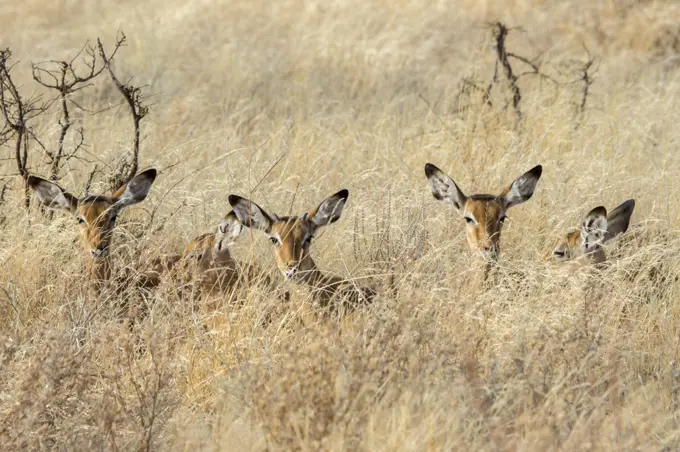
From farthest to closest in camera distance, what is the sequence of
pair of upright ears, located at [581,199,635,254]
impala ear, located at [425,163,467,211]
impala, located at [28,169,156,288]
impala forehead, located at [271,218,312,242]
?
impala ear, located at [425,163,467,211] < pair of upright ears, located at [581,199,635,254] < impala, located at [28,169,156,288] < impala forehead, located at [271,218,312,242]

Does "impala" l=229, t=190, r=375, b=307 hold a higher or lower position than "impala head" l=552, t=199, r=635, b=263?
higher

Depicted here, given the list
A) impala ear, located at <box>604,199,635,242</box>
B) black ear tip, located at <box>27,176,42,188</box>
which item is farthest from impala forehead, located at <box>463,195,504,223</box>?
black ear tip, located at <box>27,176,42,188</box>

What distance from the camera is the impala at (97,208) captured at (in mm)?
6674

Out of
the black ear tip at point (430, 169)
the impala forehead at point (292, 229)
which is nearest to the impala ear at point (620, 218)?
the black ear tip at point (430, 169)

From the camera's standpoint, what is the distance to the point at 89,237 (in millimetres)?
6723

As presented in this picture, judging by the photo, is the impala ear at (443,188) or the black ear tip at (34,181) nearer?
the black ear tip at (34,181)

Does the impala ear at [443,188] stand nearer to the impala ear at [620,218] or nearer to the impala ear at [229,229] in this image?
the impala ear at [620,218]

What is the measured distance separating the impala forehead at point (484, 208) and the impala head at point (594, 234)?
20.0 inches

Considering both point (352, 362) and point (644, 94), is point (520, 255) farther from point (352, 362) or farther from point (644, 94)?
point (644, 94)

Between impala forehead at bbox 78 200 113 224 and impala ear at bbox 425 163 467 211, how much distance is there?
219cm

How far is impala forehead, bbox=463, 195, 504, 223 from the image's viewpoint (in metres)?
6.96

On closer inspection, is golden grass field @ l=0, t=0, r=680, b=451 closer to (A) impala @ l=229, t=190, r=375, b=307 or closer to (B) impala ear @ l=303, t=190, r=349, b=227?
(A) impala @ l=229, t=190, r=375, b=307

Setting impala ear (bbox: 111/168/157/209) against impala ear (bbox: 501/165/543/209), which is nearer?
impala ear (bbox: 111/168/157/209)

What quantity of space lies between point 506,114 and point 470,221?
371 cm
